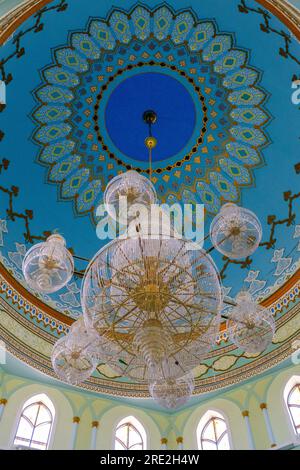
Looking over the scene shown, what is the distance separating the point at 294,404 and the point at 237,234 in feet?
13.4

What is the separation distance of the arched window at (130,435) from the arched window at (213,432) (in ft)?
3.10

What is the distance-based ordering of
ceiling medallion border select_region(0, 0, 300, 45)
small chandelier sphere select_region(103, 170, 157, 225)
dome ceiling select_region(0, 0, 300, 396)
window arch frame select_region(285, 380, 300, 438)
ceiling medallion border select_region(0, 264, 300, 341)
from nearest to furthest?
small chandelier sphere select_region(103, 170, 157, 225), ceiling medallion border select_region(0, 0, 300, 45), window arch frame select_region(285, 380, 300, 438), dome ceiling select_region(0, 0, 300, 396), ceiling medallion border select_region(0, 264, 300, 341)

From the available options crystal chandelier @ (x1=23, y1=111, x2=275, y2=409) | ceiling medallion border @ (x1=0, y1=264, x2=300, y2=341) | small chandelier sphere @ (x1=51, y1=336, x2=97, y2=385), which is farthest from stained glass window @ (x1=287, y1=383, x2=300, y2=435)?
small chandelier sphere @ (x1=51, y1=336, x2=97, y2=385)

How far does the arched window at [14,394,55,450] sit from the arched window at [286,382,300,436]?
12.2 ft

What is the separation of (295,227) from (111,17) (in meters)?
4.57

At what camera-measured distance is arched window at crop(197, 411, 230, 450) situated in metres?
8.12

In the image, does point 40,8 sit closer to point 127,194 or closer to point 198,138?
point 127,194

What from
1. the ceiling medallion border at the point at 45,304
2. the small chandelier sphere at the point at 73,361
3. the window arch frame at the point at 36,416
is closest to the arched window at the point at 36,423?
the window arch frame at the point at 36,416

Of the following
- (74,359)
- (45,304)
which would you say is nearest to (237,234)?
(74,359)

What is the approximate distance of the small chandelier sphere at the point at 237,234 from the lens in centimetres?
508

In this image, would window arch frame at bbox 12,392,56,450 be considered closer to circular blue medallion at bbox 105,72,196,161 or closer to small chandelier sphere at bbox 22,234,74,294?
small chandelier sphere at bbox 22,234,74,294

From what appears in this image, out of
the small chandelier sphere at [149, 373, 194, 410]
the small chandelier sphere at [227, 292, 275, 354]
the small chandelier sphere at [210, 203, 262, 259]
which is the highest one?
the small chandelier sphere at [210, 203, 262, 259]

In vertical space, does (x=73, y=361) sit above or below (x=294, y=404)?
below

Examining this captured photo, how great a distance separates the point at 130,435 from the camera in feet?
27.8
